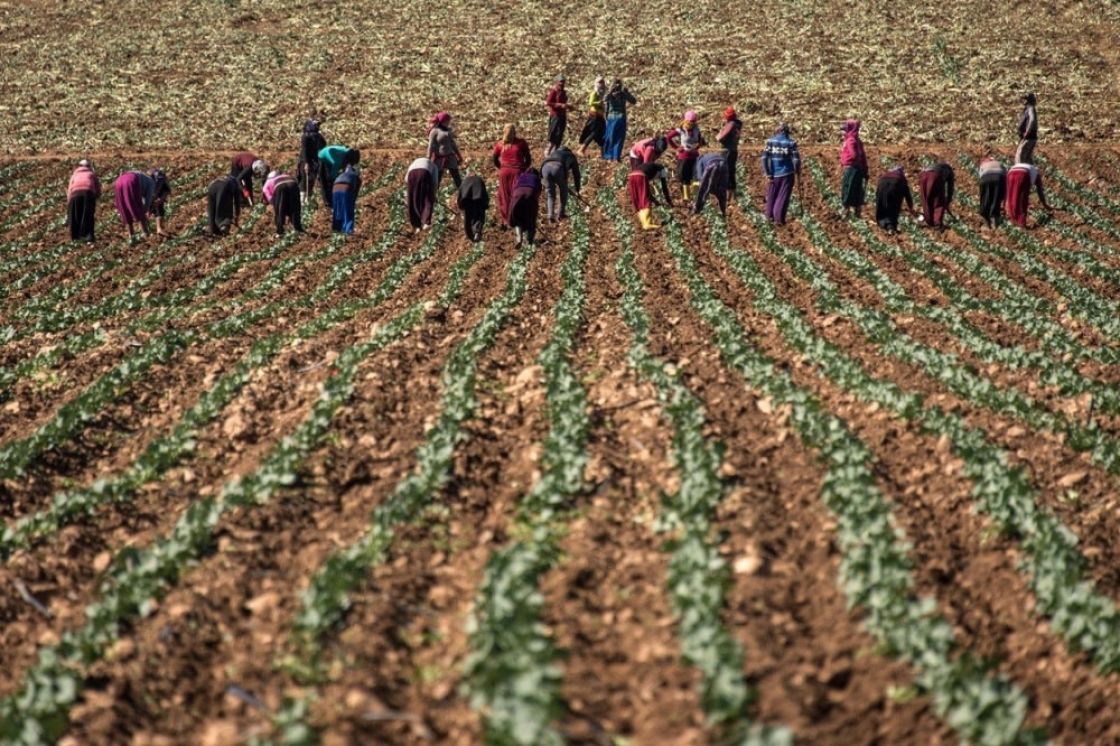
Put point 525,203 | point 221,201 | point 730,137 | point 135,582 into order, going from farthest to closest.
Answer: point 730,137 → point 221,201 → point 525,203 → point 135,582

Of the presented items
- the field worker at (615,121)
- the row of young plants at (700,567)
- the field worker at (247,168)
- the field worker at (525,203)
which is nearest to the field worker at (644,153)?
the field worker at (525,203)

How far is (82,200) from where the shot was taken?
19.1 m

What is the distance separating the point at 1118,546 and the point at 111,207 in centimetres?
2118

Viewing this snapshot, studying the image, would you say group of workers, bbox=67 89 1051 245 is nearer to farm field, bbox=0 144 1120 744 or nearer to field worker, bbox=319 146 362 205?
field worker, bbox=319 146 362 205

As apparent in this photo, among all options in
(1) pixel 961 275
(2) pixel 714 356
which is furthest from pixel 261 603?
(1) pixel 961 275

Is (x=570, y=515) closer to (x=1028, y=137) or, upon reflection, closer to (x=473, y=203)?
(x=473, y=203)

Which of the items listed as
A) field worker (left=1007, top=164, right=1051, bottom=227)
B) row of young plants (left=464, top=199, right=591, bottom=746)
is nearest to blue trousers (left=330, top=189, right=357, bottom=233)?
row of young plants (left=464, top=199, right=591, bottom=746)

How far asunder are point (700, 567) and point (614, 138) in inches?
821

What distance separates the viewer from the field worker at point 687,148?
20.5 metres

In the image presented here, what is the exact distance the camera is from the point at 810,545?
6.72m

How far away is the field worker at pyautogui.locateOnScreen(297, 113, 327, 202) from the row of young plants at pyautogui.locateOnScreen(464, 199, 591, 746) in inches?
555

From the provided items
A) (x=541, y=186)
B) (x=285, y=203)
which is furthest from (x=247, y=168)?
(x=541, y=186)

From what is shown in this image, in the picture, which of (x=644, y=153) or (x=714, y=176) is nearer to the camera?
(x=644, y=153)

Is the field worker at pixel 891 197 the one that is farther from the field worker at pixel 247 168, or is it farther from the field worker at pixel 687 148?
the field worker at pixel 247 168
